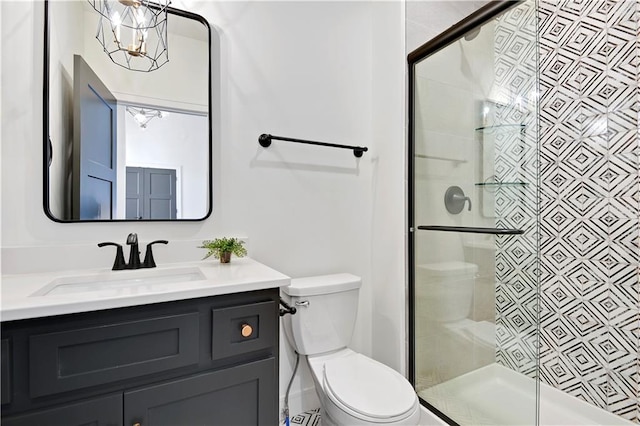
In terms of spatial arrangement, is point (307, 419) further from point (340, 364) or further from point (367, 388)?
point (367, 388)

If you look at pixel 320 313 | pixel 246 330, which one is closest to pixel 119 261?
pixel 246 330

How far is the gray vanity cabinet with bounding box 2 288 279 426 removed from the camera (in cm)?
77

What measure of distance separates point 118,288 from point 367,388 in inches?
39.1

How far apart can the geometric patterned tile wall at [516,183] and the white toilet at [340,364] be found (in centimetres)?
49

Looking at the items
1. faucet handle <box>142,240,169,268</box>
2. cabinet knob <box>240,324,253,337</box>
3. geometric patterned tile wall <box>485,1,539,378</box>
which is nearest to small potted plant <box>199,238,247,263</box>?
faucet handle <box>142,240,169,268</box>

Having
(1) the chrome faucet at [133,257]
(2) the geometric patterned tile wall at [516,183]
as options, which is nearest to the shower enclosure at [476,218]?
(2) the geometric patterned tile wall at [516,183]

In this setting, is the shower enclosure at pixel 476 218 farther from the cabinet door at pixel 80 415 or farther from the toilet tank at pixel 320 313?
the cabinet door at pixel 80 415

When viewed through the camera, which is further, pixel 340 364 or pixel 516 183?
pixel 340 364

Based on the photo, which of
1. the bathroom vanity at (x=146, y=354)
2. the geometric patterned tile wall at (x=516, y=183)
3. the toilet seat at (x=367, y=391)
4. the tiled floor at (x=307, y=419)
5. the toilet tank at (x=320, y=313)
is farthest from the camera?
the tiled floor at (x=307, y=419)

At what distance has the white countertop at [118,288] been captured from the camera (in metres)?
0.78

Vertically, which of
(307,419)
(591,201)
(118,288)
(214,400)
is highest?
(591,201)

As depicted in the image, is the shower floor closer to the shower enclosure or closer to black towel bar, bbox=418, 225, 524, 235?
the shower enclosure

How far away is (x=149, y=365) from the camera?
88 cm

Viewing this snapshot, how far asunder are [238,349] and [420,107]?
1.41 metres
